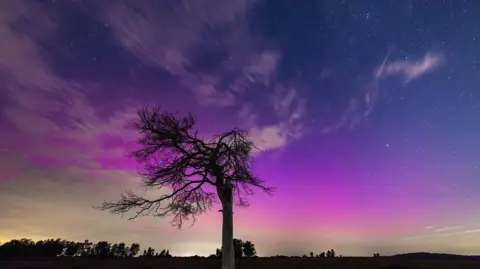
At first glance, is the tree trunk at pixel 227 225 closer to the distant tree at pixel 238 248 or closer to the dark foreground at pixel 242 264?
the dark foreground at pixel 242 264

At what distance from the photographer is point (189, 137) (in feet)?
73.3

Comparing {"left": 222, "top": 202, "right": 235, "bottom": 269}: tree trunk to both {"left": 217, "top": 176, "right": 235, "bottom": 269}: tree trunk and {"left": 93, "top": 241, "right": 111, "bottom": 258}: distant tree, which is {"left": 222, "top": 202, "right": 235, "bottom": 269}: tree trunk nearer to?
{"left": 217, "top": 176, "right": 235, "bottom": 269}: tree trunk

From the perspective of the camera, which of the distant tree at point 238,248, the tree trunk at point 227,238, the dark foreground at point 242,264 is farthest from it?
the distant tree at point 238,248

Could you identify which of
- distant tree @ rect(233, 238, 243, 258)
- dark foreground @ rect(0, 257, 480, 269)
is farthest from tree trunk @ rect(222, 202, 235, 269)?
distant tree @ rect(233, 238, 243, 258)

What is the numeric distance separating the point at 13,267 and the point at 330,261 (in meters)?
20.6

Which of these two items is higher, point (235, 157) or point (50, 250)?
point (235, 157)

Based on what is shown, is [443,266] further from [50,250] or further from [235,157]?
[50,250]

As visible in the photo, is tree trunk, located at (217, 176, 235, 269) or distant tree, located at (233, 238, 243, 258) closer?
tree trunk, located at (217, 176, 235, 269)

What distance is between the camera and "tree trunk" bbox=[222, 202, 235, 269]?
66.3 feet

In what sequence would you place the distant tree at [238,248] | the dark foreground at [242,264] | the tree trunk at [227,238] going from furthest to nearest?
the distant tree at [238,248], the dark foreground at [242,264], the tree trunk at [227,238]

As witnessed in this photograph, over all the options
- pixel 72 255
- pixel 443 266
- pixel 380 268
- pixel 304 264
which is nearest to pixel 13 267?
pixel 72 255

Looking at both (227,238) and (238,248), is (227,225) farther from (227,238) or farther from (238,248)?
(238,248)

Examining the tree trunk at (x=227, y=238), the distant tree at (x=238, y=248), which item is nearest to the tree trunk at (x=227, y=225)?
the tree trunk at (x=227, y=238)

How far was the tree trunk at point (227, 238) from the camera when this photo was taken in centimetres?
2021
